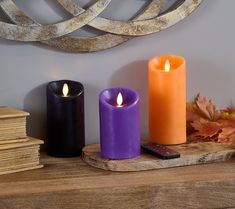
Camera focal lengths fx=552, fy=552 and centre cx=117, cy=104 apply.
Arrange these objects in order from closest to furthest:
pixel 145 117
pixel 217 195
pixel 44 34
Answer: pixel 217 195 < pixel 44 34 < pixel 145 117

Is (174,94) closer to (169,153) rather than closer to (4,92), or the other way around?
(169,153)

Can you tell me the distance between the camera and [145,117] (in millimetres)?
1157

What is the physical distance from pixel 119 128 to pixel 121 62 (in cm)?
20

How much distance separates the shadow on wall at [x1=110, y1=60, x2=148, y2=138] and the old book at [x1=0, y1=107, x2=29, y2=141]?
237 mm

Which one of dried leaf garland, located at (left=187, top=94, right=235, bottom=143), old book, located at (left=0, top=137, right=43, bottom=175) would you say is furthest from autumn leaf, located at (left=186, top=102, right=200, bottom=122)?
old book, located at (left=0, top=137, right=43, bottom=175)

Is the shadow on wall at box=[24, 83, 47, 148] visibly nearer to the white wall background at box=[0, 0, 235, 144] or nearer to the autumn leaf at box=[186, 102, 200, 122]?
the white wall background at box=[0, 0, 235, 144]

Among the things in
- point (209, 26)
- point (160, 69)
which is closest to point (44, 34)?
point (160, 69)

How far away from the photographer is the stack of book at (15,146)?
0.94m

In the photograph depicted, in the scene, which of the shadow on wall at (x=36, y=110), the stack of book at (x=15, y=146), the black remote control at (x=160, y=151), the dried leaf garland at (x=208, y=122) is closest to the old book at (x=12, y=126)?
the stack of book at (x=15, y=146)

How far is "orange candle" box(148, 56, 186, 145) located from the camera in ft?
3.47

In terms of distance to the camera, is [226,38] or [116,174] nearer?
[116,174]

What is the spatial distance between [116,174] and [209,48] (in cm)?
39

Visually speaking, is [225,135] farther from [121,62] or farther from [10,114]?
[10,114]

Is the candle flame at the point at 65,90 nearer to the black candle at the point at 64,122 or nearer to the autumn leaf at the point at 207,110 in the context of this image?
the black candle at the point at 64,122
